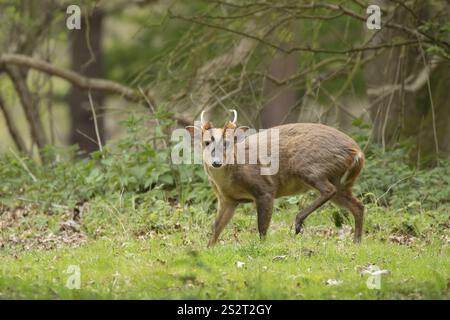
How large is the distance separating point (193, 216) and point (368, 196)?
7.20ft

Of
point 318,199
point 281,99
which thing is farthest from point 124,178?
point 281,99

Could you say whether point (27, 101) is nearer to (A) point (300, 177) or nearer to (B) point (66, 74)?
(B) point (66, 74)

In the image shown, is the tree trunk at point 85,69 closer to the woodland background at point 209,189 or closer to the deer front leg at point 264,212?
the woodland background at point 209,189

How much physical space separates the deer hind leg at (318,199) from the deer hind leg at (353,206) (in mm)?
317

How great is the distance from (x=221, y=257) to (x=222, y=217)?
50.6 inches

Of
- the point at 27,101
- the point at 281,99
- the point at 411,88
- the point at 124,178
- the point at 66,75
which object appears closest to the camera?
the point at 124,178

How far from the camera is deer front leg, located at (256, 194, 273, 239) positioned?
8.80 meters

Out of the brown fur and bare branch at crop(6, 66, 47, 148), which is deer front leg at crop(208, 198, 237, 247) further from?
bare branch at crop(6, 66, 47, 148)

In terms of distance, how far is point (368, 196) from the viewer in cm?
1073

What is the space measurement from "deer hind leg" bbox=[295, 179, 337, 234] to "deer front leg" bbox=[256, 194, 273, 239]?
289mm

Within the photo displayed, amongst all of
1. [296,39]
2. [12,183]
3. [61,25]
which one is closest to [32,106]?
[61,25]

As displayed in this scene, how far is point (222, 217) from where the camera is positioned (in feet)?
29.4

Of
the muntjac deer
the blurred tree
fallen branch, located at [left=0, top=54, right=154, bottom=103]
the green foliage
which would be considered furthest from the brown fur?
fallen branch, located at [left=0, top=54, right=154, bottom=103]
